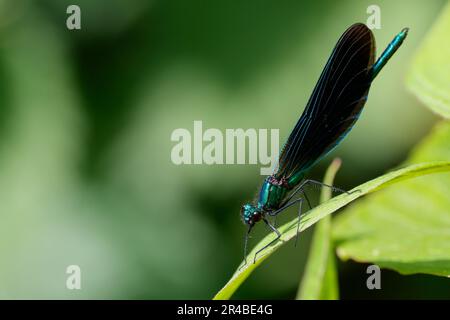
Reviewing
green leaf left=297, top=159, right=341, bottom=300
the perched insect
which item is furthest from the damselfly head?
green leaf left=297, top=159, right=341, bottom=300

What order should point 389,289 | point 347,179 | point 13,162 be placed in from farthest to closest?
point 13,162 < point 347,179 < point 389,289

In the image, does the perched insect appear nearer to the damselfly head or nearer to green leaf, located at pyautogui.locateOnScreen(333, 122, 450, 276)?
the damselfly head

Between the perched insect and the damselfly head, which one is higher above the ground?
the perched insect

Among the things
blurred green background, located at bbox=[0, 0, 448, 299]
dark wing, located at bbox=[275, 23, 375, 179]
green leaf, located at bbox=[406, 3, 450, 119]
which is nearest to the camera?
green leaf, located at bbox=[406, 3, 450, 119]

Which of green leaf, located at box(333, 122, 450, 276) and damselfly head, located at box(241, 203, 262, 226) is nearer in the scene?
green leaf, located at box(333, 122, 450, 276)

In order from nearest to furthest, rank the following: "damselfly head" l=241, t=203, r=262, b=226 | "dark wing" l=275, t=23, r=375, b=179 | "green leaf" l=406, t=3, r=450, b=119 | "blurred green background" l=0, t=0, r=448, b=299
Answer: "green leaf" l=406, t=3, r=450, b=119, "dark wing" l=275, t=23, r=375, b=179, "damselfly head" l=241, t=203, r=262, b=226, "blurred green background" l=0, t=0, r=448, b=299

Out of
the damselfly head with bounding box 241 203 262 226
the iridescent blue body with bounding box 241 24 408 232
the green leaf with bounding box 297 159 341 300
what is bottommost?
the green leaf with bounding box 297 159 341 300
